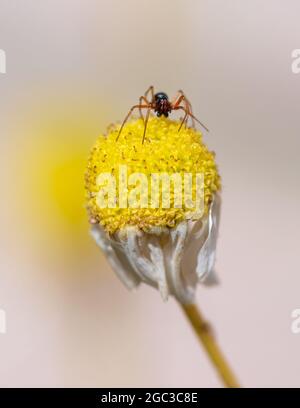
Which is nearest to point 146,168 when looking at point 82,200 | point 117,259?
point 117,259

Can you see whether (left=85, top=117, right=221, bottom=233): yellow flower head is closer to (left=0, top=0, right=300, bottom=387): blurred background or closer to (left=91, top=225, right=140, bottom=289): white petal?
(left=91, top=225, right=140, bottom=289): white petal

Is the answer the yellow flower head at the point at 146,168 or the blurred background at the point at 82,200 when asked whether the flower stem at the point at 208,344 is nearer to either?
the yellow flower head at the point at 146,168

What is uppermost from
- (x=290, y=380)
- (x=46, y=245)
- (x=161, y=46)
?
(x=161, y=46)

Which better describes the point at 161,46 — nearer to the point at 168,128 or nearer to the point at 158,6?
the point at 158,6

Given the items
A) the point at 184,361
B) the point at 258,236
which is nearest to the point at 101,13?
the point at 258,236

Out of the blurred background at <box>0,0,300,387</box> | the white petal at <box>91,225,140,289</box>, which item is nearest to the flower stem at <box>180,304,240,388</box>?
the white petal at <box>91,225,140,289</box>

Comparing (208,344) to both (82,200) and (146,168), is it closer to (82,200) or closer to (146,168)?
(146,168)
